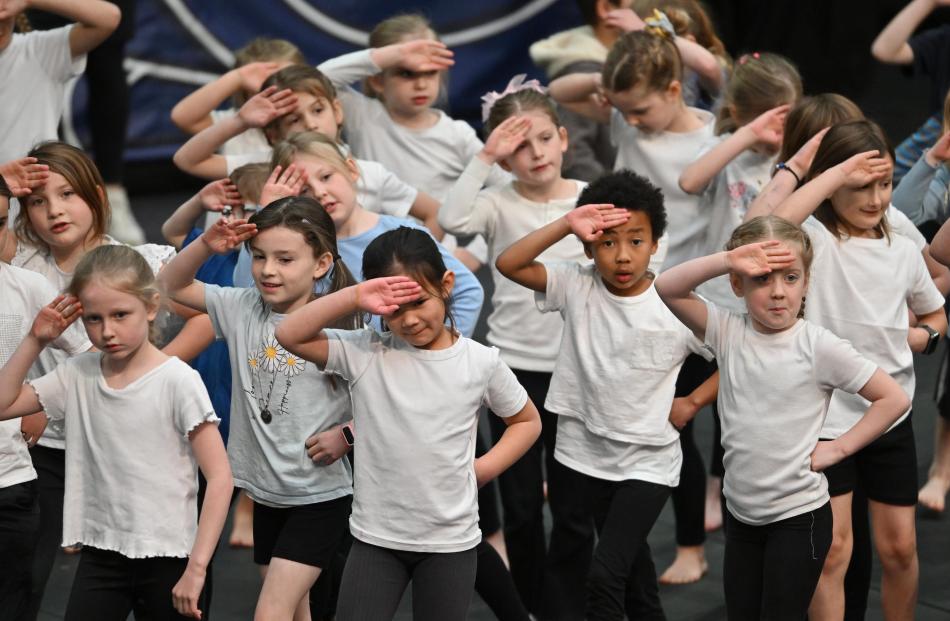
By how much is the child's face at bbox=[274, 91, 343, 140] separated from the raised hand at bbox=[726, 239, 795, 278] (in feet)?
5.41

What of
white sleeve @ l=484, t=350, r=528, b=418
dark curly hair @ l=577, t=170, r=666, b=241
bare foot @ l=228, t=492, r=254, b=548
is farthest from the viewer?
bare foot @ l=228, t=492, r=254, b=548

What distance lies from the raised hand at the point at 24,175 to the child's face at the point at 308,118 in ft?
3.15

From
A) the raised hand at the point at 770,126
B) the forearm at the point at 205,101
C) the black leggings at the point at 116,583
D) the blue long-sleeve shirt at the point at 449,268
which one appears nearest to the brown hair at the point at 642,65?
the raised hand at the point at 770,126

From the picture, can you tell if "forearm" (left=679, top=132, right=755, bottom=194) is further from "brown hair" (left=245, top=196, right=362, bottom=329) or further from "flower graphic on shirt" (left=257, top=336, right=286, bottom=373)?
"flower graphic on shirt" (left=257, top=336, right=286, bottom=373)

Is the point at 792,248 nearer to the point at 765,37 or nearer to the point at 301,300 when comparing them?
the point at 301,300

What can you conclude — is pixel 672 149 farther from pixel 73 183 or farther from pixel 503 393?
pixel 73 183

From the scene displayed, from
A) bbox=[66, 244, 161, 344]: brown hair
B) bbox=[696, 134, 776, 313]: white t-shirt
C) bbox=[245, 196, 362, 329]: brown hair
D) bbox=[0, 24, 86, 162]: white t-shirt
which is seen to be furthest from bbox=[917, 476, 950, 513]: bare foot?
bbox=[0, 24, 86, 162]: white t-shirt

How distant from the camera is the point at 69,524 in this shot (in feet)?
11.6

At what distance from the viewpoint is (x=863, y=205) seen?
394 centimetres

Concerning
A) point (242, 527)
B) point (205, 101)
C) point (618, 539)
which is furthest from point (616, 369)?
point (205, 101)

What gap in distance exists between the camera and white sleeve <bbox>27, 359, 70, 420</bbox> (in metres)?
3.56

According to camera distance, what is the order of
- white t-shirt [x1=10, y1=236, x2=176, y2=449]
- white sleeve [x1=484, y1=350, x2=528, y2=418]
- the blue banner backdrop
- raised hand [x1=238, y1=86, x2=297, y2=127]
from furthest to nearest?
the blue banner backdrop, raised hand [x1=238, y1=86, x2=297, y2=127], white t-shirt [x1=10, y1=236, x2=176, y2=449], white sleeve [x1=484, y1=350, x2=528, y2=418]

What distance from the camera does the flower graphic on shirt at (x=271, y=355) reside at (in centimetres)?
375

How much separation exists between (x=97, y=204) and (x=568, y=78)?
1.97 m
